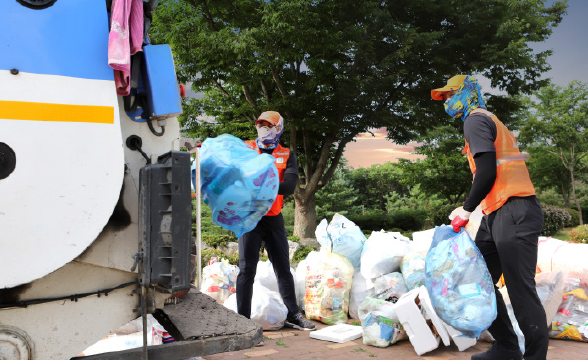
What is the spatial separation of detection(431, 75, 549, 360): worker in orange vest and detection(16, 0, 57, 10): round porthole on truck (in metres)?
2.54

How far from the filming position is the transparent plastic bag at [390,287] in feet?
14.9

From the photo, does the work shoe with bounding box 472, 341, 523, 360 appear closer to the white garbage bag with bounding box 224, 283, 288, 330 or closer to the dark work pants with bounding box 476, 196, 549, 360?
the dark work pants with bounding box 476, 196, 549, 360

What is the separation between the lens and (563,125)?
21094 mm

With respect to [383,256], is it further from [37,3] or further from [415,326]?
[37,3]

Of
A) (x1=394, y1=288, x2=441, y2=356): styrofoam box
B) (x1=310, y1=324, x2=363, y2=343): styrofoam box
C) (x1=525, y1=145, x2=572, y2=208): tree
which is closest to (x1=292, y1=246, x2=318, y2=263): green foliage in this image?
(x1=310, y1=324, x2=363, y2=343): styrofoam box

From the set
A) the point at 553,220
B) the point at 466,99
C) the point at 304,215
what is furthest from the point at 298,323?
the point at 553,220

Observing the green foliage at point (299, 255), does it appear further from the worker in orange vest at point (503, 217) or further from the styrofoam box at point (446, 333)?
the worker in orange vest at point (503, 217)

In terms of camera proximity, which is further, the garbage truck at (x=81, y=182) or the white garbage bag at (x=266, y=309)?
the white garbage bag at (x=266, y=309)

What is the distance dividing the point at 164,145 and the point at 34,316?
844 mm

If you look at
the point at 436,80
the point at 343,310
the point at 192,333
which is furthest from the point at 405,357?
the point at 436,80

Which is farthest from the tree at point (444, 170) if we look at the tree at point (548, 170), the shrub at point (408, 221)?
the tree at point (548, 170)

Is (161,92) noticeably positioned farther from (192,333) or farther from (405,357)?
(405,357)

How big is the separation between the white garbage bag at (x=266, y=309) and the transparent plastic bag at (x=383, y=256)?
932 mm

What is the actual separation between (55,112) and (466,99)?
2713mm
